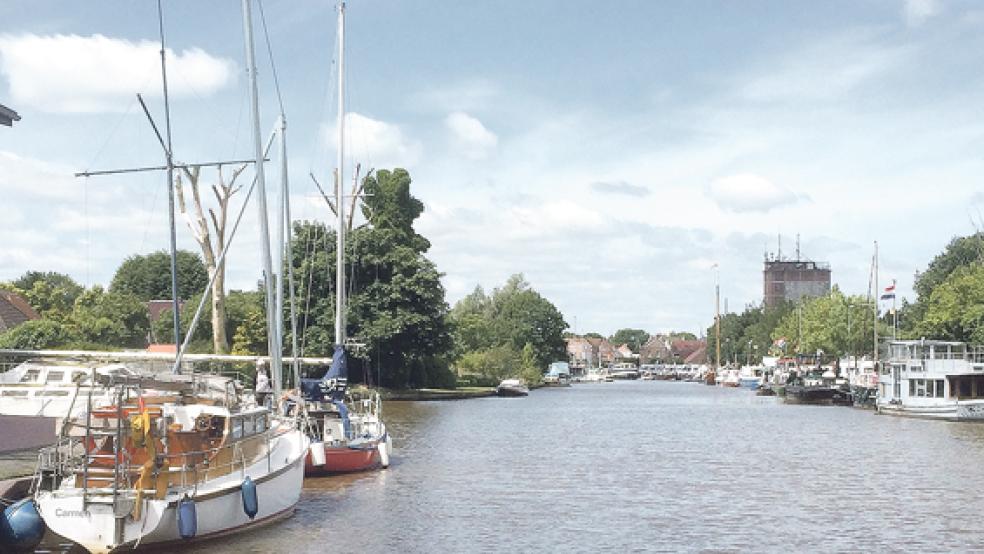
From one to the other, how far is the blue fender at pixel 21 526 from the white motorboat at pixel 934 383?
59.4 meters

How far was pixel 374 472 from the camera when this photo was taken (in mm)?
39125

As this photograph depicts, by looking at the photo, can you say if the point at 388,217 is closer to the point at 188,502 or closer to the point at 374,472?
the point at 374,472

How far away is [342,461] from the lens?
37375 millimetres

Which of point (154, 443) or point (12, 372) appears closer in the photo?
point (154, 443)

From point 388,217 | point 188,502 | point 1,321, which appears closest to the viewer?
point 188,502

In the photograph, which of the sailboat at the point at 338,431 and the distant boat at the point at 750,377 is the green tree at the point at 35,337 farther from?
the distant boat at the point at 750,377

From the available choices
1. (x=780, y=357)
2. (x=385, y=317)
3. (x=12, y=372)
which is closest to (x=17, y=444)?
(x=12, y=372)

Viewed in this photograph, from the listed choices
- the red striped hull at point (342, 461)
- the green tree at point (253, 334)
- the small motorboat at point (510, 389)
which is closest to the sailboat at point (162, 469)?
the red striped hull at point (342, 461)

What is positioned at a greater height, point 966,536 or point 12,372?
point 12,372

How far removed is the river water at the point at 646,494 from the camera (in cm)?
2667

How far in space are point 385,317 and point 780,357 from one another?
283 ft

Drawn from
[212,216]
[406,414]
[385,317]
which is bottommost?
[406,414]

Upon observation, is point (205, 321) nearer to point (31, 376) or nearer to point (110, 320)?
point (110, 320)

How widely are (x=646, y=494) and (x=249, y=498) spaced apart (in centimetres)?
1445
